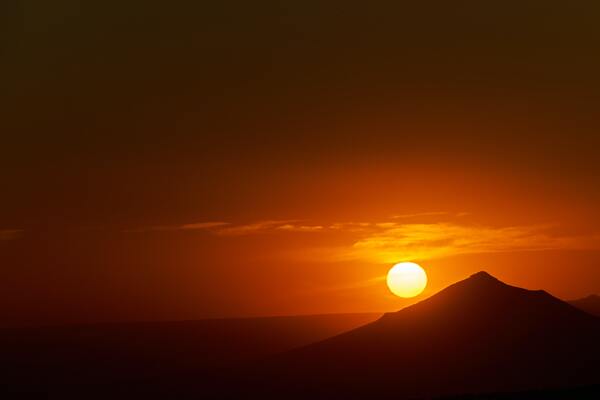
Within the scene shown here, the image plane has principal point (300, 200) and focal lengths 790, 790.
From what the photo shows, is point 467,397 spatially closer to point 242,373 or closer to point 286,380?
point 286,380

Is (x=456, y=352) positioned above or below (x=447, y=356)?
above

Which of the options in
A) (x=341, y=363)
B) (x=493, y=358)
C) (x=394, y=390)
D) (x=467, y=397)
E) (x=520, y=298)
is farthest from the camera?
(x=520, y=298)

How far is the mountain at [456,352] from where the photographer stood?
282 ft

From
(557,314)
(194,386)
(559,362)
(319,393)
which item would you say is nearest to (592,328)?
(557,314)

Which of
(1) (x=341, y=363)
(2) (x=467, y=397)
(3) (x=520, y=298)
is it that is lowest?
(2) (x=467, y=397)

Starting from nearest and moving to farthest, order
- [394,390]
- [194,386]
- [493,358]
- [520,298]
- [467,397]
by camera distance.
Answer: [467,397] < [394,390] < [493,358] < [520,298] < [194,386]

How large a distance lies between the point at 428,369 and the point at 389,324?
17.8 m

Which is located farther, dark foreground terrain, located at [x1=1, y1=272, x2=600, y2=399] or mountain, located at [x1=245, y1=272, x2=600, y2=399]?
dark foreground terrain, located at [x1=1, y1=272, x2=600, y2=399]

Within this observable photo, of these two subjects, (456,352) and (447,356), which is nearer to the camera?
(447,356)

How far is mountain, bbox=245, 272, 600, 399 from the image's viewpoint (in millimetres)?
86062

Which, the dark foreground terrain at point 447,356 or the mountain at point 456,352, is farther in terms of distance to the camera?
the dark foreground terrain at point 447,356

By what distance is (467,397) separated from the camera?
173 ft

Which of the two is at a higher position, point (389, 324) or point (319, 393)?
point (389, 324)

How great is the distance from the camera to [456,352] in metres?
95.9
